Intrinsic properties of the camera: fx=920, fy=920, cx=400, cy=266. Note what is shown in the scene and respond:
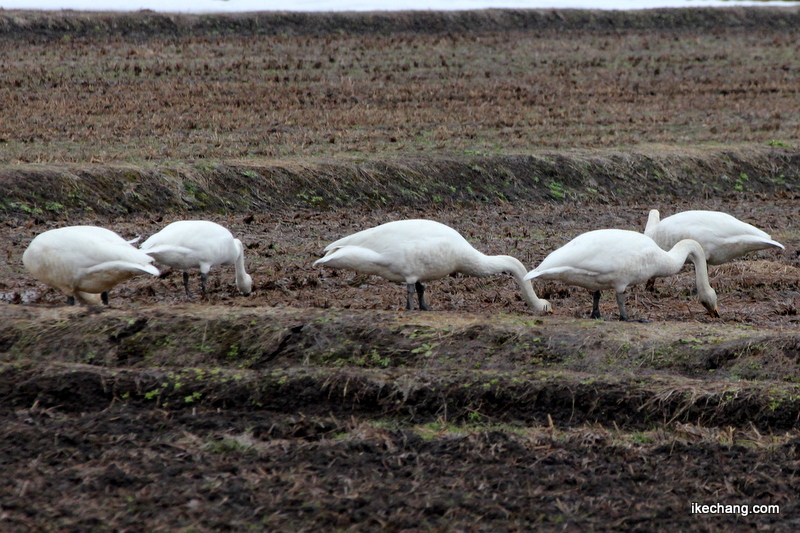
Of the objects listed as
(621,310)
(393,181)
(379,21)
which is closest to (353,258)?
(621,310)

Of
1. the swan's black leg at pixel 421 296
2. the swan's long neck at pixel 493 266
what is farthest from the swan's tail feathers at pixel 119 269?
the swan's long neck at pixel 493 266

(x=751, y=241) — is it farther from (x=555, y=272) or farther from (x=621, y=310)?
(x=555, y=272)

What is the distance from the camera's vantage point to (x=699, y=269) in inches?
344

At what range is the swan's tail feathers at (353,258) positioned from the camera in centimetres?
848

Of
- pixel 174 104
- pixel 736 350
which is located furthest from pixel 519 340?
pixel 174 104

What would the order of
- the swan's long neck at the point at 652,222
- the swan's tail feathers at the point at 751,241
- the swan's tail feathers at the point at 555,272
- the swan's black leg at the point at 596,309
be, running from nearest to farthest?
the swan's tail feathers at the point at 555,272, the swan's black leg at the point at 596,309, the swan's tail feathers at the point at 751,241, the swan's long neck at the point at 652,222

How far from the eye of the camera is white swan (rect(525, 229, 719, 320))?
816 centimetres

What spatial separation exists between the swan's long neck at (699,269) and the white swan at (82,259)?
188 inches

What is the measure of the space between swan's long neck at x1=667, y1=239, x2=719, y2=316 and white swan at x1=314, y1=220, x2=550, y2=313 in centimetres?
133

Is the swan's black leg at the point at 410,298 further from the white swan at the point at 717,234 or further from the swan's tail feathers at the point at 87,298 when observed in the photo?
the white swan at the point at 717,234

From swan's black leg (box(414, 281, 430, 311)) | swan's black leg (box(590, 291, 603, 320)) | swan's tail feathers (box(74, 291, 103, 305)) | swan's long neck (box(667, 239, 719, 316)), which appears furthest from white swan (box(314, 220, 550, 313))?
swan's tail feathers (box(74, 291, 103, 305))

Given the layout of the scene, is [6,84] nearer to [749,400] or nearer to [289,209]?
[289,209]

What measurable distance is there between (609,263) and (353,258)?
2313 millimetres

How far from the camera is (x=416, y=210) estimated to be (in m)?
15.2
